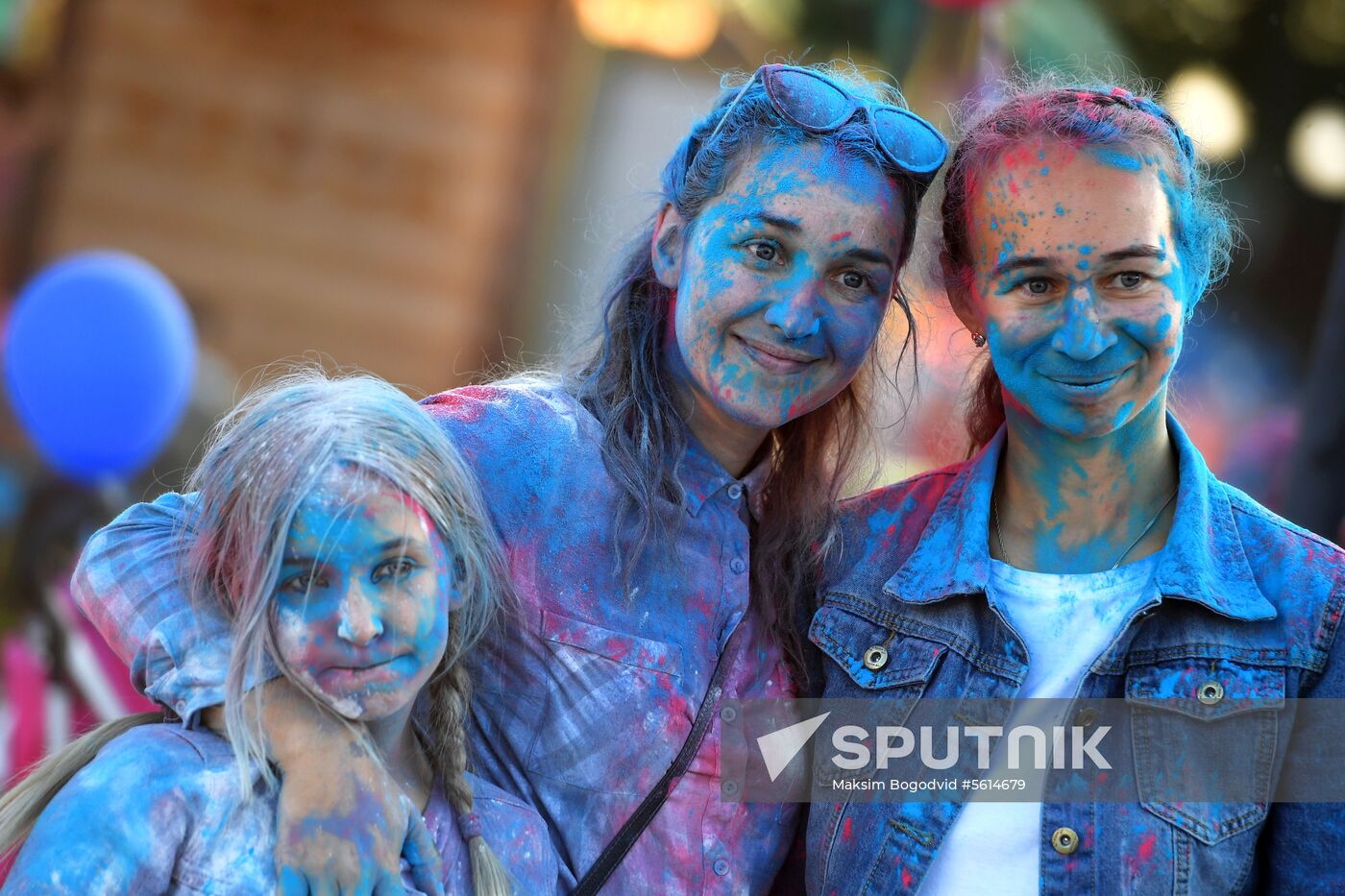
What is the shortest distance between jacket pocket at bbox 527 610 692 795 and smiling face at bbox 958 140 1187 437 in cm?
69

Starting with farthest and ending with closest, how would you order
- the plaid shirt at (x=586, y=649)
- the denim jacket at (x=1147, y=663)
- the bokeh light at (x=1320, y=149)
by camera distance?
the bokeh light at (x=1320, y=149) < the plaid shirt at (x=586, y=649) < the denim jacket at (x=1147, y=663)

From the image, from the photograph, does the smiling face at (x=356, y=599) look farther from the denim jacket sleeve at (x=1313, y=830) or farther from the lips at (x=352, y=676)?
the denim jacket sleeve at (x=1313, y=830)

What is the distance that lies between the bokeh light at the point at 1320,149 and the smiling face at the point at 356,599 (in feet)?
20.5

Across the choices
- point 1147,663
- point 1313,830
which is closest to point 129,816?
point 1147,663

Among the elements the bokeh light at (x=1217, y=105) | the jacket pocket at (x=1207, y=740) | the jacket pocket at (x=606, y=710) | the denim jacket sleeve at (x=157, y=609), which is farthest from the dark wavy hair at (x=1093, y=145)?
the bokeh light at (x=1217, y=105)

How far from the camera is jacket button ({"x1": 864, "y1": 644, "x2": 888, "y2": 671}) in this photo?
84.0 inches

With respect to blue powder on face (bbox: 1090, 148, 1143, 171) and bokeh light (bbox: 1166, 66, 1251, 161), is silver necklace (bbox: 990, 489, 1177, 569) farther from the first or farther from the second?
bokeh light (bbox: 1166, 66, 1251, 161)

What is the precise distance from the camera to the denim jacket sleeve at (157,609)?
69.7 inches

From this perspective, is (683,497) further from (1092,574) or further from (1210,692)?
(1210,692)

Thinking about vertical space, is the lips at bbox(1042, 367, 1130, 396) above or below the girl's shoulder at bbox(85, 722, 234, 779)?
above

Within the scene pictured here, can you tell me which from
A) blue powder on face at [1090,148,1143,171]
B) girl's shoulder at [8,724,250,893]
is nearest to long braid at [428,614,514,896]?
girl's shoulder at [8,724,250,893]

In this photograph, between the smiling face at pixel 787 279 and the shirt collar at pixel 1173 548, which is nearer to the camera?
the shirt collar at pixel 1173 548

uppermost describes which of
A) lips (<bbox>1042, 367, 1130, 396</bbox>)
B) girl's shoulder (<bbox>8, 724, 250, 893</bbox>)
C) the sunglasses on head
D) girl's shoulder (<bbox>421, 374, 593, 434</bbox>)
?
the sunglasses on head

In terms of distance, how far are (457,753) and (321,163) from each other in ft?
18.7
